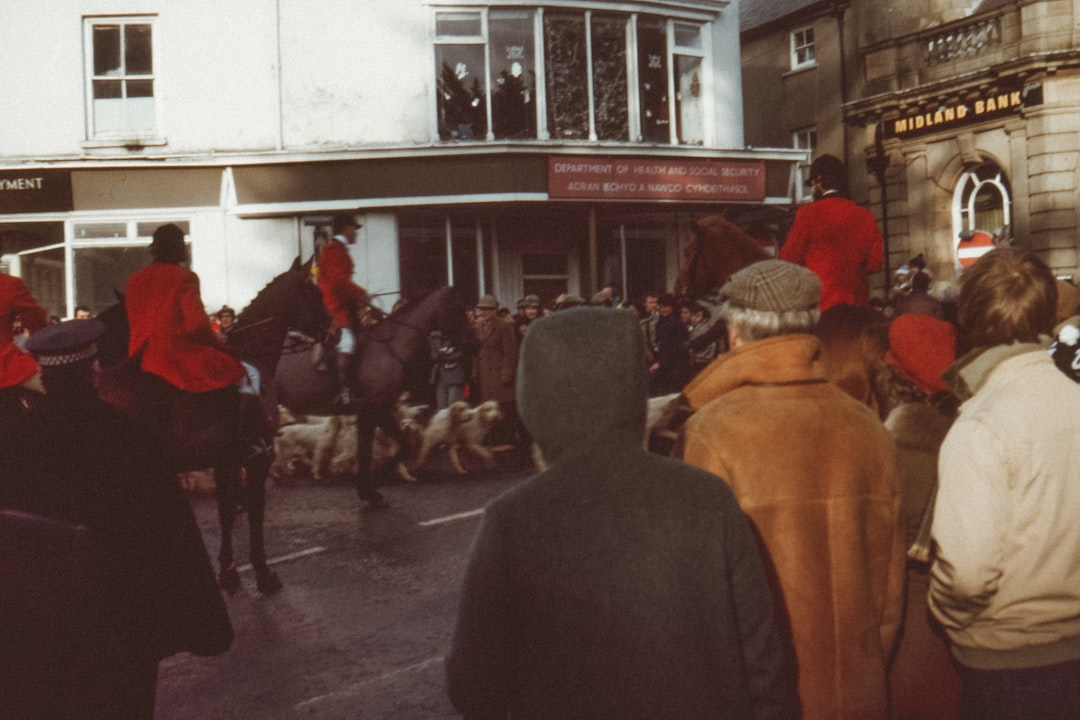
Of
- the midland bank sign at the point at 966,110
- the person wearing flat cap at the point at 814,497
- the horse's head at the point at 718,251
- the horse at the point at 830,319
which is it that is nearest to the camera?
the person wearing flat cap at the point at 814,497

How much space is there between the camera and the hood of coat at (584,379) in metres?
2.79

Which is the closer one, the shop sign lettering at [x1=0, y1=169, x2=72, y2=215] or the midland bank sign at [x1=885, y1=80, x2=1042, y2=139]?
the shop sign lettering at [x1=0, y1=169, x2=72, y2=215]

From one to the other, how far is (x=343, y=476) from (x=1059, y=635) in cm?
1278

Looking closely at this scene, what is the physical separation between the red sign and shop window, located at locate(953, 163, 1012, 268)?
5883 mm

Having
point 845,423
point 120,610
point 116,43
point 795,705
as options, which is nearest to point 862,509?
point 845,423

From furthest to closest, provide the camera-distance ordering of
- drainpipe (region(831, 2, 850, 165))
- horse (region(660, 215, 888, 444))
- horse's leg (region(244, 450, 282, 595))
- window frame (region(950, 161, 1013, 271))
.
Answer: drainpipe (region(831, 2, 850, 165)) < window frame (region(950, 161, 1013, 271)) < horse's leg (region(244, 450, 282, 595)) < horse (region(660, 215, 888, 444))

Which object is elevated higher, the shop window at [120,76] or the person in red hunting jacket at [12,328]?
the shop window at [120,76]

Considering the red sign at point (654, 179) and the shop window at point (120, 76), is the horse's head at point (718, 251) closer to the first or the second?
the red sign at point (654, 179)

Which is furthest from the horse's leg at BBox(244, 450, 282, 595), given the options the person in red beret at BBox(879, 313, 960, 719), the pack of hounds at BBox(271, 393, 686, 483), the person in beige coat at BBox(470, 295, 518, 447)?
the person in beige coat at BBox(470, 295, 518, 447)

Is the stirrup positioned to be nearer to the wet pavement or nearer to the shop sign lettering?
the wet pavement

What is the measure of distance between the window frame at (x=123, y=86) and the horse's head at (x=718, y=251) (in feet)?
53.9

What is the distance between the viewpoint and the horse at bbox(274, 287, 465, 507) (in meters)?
13.3

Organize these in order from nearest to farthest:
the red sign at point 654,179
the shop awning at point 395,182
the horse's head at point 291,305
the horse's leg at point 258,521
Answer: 1. the horse's leg at point 258,521
2. the horse's head at point 291,305
3. the shop awning at point 395,182
4. the red sign at point 654,179

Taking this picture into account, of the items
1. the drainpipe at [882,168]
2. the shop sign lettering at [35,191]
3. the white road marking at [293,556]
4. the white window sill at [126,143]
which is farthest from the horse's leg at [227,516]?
the drainpipe at [882,168]
